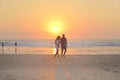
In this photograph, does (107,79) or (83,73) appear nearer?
(107,79)

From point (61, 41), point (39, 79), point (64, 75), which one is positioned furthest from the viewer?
point (61, 41)

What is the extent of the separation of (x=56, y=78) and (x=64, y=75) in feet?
3.86

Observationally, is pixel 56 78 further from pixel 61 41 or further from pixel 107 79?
pixel 61 41

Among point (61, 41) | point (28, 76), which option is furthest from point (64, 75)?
point (61, 41)

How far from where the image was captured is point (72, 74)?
18281 mm

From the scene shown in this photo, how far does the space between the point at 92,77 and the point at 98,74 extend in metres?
1.32

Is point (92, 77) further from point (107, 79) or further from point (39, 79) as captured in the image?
point (39, 79)

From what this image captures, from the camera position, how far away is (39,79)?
16.5 metres

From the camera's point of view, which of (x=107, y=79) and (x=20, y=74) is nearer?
(x=107, y=79)

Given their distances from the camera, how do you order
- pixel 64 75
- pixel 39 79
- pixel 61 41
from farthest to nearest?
1. pixel 61 41
2. pixel 64 75
3. pixel 39 79

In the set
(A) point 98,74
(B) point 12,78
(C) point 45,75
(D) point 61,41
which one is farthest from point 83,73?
(D) point 61,41

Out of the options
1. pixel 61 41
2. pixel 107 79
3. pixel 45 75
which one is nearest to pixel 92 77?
pixel 107 79

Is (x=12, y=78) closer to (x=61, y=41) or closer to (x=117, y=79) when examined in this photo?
(x=117, y=79)

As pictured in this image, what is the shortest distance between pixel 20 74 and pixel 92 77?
374 centimetres
